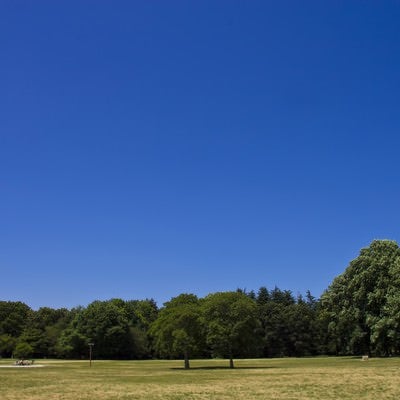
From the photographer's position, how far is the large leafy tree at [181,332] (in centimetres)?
6981

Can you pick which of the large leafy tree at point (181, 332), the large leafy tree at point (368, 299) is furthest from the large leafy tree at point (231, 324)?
the large leafy tree at point (368, 299)

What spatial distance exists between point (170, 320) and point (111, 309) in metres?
63.5

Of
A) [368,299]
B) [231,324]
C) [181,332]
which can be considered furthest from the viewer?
[368,299]

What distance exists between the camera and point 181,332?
69.7 meters

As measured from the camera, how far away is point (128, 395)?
104 ft

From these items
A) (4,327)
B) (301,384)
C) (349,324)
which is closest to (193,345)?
(349,324)

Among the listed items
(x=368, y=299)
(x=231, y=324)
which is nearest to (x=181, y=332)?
(x=231, y=324)

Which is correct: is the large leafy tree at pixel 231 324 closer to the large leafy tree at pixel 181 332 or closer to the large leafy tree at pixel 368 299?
the large leafy tree at pixel 181 332

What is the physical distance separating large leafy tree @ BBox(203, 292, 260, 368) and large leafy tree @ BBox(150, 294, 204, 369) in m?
1.69

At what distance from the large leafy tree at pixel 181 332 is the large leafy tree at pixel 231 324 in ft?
5.55

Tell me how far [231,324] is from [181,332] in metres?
7.49

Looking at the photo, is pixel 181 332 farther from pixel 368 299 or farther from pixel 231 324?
pixel 368 299

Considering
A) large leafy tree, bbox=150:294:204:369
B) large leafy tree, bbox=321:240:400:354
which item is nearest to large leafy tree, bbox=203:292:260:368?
large leafy tree, bbox=150:294:204:369

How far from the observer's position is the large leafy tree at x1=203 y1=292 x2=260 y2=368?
2805 inches
